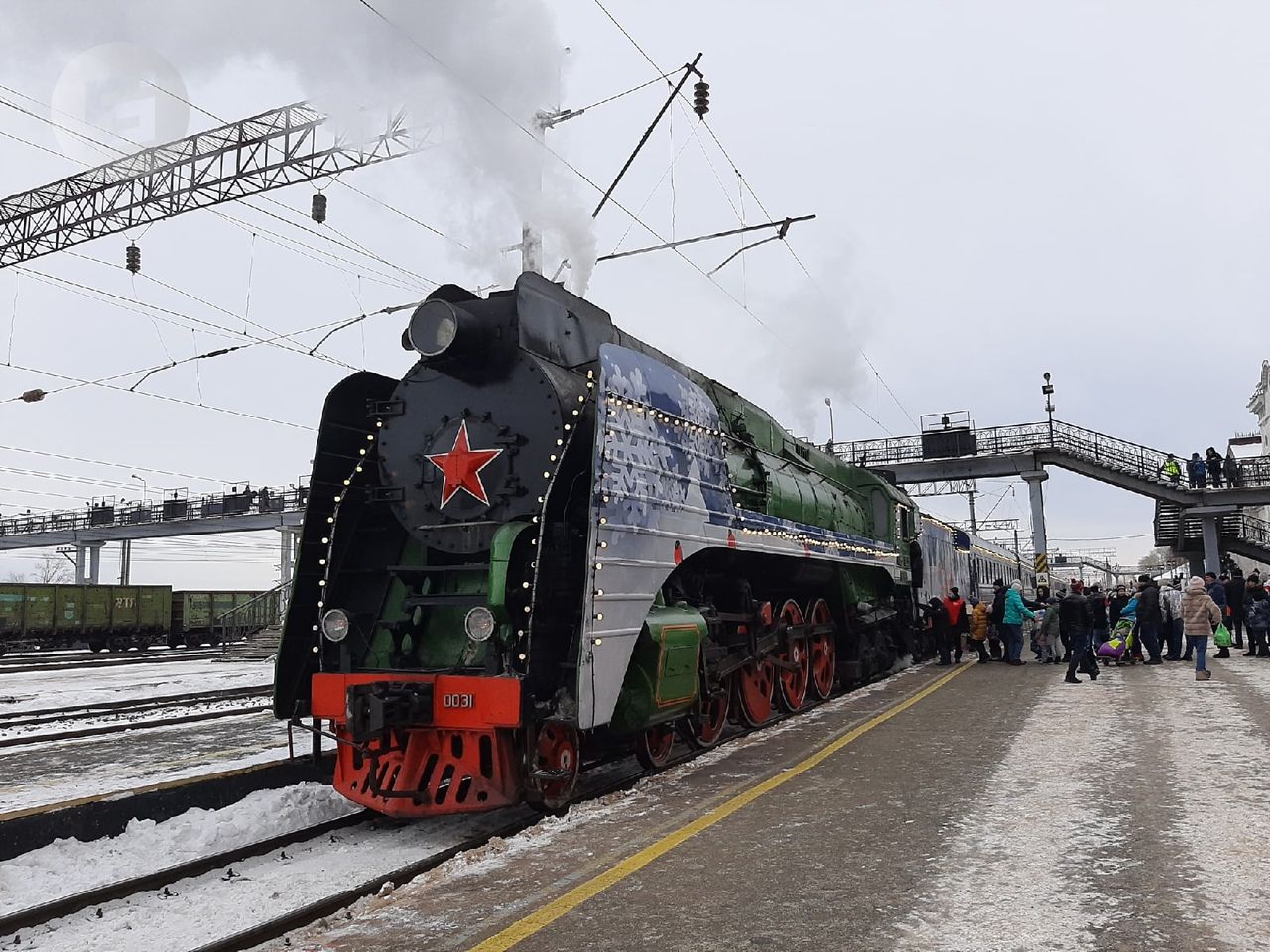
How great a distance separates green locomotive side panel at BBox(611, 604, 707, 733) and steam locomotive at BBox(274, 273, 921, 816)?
1cm

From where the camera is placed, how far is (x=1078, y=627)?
40.8ft

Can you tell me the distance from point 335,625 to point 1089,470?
2903cm

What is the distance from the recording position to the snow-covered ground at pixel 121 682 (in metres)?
13.5

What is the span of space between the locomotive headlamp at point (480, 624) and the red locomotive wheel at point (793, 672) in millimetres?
4418

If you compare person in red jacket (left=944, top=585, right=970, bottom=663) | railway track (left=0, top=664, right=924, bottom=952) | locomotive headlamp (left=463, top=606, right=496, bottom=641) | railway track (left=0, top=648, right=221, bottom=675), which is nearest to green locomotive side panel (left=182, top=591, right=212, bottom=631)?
railway track (left=0, top=648, right=221, bottom=675)

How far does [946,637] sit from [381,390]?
12.4 meters

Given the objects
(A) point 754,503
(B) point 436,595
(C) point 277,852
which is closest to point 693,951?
(C) point 277,852

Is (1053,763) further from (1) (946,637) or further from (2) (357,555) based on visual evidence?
(1) (946,637)

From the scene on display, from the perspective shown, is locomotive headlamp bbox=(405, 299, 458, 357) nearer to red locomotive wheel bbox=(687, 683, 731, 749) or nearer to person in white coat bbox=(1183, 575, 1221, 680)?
red locomotive wheel bbox=(687, 683, 731, 749)

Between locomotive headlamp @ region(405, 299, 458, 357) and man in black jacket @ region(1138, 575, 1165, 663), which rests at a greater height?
locomotive headlamp @ region(405, 299, 458, 357)

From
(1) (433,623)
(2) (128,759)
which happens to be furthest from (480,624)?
(2) (128,759)

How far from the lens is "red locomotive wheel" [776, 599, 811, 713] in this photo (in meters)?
9.53

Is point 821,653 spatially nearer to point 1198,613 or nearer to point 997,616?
point 1198,613

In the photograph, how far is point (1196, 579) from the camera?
41.7 ft
